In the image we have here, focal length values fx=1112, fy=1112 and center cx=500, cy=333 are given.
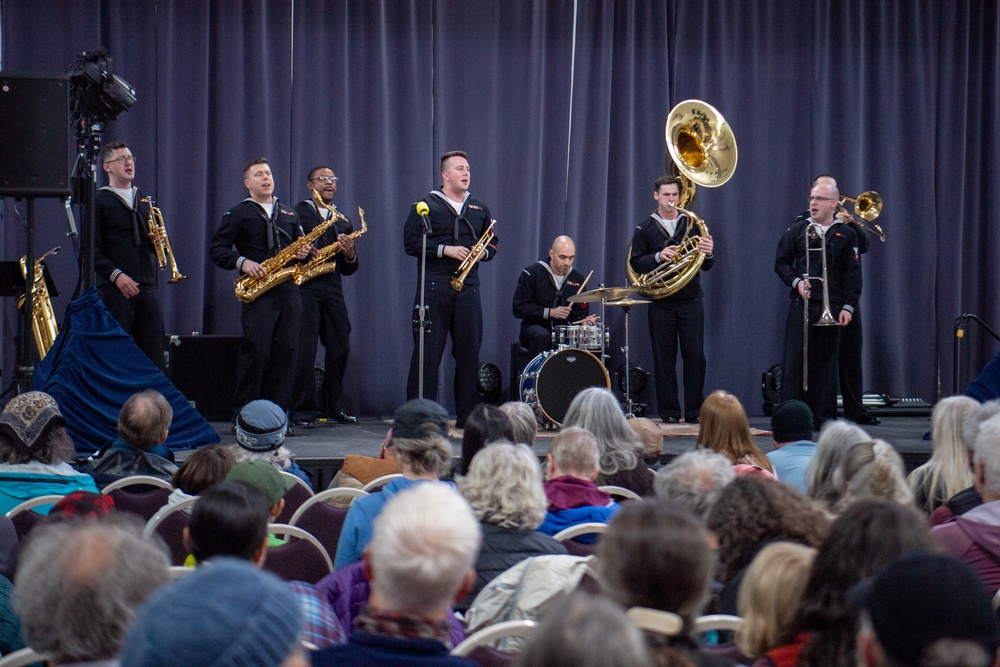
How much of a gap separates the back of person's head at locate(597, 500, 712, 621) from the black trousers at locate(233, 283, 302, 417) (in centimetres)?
571

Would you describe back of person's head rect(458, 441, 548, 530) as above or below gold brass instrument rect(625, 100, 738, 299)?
below

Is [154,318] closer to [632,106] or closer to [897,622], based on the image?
[632,106]

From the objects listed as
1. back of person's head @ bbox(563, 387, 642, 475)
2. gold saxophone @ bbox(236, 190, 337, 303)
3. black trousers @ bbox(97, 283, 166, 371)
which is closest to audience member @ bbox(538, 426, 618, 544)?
back of person's head @ bbox(563, 387, 642, 475)

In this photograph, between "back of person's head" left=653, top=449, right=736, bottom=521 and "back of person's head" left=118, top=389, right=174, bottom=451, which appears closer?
"back of person's head" left=653, top=449, right=736, bottom=521

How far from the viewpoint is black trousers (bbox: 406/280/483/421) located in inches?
296

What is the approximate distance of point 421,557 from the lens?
179cm

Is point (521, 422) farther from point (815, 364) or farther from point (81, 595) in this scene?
point (815, 364)

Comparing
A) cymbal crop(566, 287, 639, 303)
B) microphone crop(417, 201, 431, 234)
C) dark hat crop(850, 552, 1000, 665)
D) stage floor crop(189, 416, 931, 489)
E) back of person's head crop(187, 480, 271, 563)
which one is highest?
microphone crop(417, 201, 431, 234)

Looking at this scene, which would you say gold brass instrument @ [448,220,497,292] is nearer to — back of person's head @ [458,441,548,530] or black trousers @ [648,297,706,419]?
black trousers @ [648,297,706,419]

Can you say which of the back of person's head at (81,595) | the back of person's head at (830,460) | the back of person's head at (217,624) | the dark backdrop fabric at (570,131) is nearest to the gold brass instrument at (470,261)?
the dark backdrop fabric at (570,131)

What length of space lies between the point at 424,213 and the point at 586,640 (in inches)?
233

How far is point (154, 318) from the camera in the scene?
723 cm

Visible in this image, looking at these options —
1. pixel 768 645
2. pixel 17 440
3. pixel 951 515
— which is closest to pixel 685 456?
pixel 951 515

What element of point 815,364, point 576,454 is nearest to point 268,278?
point 815,364
